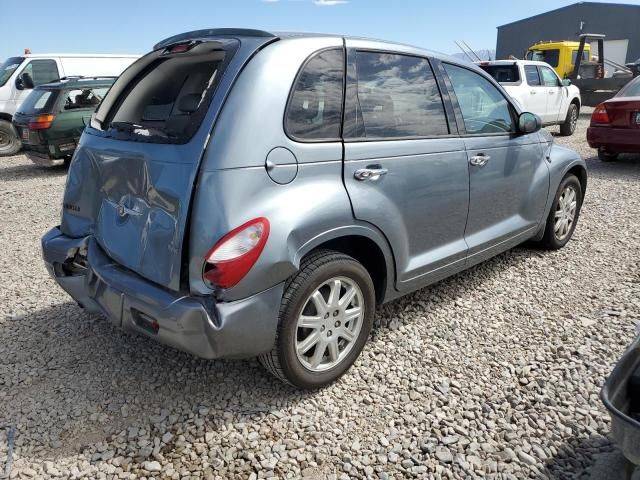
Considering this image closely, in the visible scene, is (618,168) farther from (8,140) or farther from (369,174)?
(8,140)

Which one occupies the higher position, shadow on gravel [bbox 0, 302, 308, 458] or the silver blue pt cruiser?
the silver blue pt cruiser

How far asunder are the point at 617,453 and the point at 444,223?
149 cm

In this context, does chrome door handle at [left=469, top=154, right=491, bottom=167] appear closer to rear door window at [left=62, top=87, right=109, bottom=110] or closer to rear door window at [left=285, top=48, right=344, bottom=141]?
rear door window at [left=285, top=48, right=344, bottom=141]

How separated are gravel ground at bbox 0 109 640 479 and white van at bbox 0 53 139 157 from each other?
852cm

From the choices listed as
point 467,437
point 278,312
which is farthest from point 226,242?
point 467,437

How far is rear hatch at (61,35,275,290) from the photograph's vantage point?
217 cm

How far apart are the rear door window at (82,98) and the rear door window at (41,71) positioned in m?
2.73

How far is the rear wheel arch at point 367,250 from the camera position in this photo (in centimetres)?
245

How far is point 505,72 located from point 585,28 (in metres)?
30.0

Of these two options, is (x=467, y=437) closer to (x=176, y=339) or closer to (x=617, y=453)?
(x=617, y=453)

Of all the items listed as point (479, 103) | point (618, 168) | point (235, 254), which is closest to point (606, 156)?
point (618, 168)

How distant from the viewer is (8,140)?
10945 mm

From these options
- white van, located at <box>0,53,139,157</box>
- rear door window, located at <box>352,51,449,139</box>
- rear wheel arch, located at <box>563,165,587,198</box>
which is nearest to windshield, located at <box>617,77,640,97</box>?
rear wheel arch, located at <box>563,165,587,198</box>

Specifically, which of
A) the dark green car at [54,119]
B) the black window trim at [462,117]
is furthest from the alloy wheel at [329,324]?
the dark green car at [54,119]
